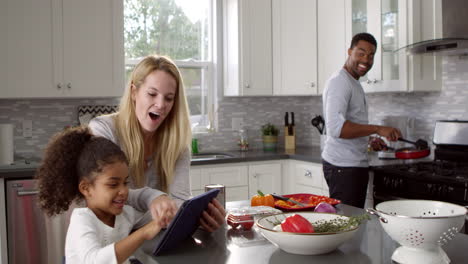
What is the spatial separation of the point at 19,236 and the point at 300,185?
2169 millimetres

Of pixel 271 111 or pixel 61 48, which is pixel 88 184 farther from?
pixel 271 111

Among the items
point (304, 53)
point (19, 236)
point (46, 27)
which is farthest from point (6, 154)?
point (304, 53)

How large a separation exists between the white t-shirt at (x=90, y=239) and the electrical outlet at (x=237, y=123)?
3.38 m

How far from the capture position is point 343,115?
3334mm

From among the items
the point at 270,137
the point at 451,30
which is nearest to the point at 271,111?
A: the point at 270,137

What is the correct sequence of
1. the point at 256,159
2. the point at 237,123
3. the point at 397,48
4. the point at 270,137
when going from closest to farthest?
the point at 397,48, the point at 256,159, the point at 270,137, the point at 237,123

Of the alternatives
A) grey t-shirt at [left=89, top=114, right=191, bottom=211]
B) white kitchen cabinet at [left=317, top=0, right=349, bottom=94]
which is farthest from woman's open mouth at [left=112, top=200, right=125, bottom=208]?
white kitchen cabinet at [left=317, top=0, right=349, bottom=94]

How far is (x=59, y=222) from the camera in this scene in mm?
3602

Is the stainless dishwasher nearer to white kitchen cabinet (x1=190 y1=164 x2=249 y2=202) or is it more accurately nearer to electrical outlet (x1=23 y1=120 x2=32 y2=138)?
electrical outlet (x1=23 y1=120 x2=32 y2=138)

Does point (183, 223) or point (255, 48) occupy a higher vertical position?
point (255, 48)

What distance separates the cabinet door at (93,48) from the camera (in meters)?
4.07

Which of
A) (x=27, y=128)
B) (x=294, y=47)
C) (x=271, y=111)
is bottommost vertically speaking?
(x=27, y=128)

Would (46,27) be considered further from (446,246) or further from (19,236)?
(446,246)

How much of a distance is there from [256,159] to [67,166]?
281cm
